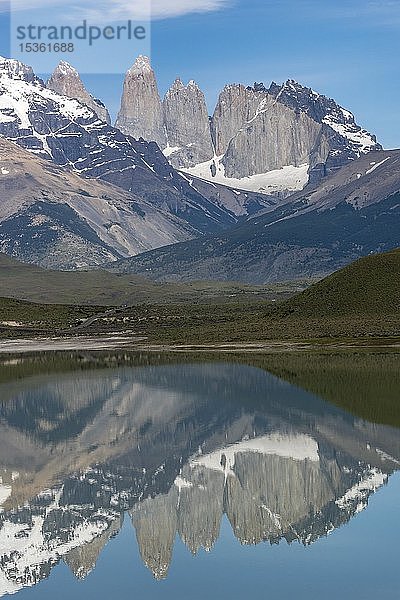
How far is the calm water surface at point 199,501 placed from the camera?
125 ft

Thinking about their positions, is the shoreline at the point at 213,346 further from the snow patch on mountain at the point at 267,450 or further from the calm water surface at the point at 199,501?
the snow patch on mountain at the point at 267,450

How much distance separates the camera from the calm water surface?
38000mm

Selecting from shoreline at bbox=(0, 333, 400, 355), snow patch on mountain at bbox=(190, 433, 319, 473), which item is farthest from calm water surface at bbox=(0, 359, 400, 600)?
shoreline at bbox=(0, 333, 400, 355)

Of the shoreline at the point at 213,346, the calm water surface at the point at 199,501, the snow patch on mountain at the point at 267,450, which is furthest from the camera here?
the shoreline at the point at 213,346

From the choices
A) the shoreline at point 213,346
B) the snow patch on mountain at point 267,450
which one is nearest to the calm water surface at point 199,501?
the snow patch on mountain at point 267,450

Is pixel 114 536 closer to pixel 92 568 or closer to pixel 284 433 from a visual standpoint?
pixel 92 568

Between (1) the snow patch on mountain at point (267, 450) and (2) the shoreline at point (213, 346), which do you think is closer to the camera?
(1) the snow patch on mountain at point (267, 450)

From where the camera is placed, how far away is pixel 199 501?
51875mm

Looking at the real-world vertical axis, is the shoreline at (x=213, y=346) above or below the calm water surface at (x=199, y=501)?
below

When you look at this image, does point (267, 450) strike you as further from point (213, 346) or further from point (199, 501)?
point (213, 346)

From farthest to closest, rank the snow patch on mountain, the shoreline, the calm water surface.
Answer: the shoreline < the snow patch on mountain < the calm water surface

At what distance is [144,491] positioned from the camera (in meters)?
54.4

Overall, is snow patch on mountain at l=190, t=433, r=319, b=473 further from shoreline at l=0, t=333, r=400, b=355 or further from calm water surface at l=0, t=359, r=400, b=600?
shoreline at l=0, t=333, r=400, b=355

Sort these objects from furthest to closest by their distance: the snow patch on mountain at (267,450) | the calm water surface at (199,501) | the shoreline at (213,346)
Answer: the shoreline at (213,346) → the snow patch on mountain at (267,450) → the calm water surface at (199,501)
